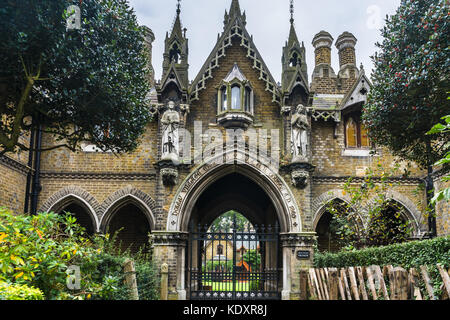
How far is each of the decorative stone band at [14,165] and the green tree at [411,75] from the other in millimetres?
11273

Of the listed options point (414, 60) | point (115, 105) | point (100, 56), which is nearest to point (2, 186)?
point (115, 105)

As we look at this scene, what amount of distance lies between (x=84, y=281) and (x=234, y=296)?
7.76 metres

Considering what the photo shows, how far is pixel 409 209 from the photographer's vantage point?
1596 centimetres

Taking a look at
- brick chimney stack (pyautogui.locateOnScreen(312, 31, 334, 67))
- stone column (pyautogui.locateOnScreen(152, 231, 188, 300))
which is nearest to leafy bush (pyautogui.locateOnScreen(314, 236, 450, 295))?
stone column (pyautogui.locateOnScreen(152, 231, 188, 300))

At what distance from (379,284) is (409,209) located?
10.8 meters

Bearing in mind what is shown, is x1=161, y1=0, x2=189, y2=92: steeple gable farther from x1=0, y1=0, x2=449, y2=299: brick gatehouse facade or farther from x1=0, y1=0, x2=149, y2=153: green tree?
x1=0, y1=0, x2=149, y2=153: green tree

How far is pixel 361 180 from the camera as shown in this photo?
16094mm

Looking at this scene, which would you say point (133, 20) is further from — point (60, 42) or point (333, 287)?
point (333, 287)

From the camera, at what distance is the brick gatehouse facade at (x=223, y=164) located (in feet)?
46.6

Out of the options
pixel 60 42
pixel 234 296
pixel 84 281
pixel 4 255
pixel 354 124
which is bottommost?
pixel 234 296

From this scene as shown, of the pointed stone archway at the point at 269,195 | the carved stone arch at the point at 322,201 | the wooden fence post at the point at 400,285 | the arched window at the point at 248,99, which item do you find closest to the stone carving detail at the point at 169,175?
the pointed stone archway at the point at 269,195

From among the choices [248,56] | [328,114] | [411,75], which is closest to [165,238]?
[248,56]

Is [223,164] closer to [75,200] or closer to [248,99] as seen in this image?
[248,99]

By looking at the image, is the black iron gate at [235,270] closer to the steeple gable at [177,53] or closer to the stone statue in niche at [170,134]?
the stone statue in niche at [170,134]
